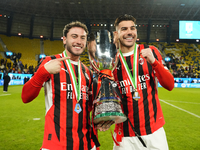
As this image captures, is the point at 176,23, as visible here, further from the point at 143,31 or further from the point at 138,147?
the point at 138,147

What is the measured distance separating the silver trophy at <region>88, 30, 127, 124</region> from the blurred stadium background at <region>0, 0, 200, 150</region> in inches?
714

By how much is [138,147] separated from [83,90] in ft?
2.48

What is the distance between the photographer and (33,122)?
15.1 ft

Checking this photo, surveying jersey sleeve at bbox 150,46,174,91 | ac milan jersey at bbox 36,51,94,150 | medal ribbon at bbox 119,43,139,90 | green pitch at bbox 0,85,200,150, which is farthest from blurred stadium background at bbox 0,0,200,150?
jersey sleeve at bbox 150,46,174,91

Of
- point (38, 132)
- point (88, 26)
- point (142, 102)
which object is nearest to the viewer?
point (142, 102)

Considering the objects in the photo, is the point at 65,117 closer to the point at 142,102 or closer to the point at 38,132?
the point at 142,102

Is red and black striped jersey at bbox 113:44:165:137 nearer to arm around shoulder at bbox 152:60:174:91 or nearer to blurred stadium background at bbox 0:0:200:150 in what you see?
arm around shoulder at bbox 152:60:174:91

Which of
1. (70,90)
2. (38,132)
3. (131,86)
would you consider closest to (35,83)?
(70,90)

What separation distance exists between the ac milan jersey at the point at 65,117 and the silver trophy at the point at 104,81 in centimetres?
25

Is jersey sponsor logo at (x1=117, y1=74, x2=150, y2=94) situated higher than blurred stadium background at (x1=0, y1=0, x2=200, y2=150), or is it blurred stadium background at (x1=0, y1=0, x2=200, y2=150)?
blurred stadium background at (x1=0, y1=0, x2=200, y2=150)

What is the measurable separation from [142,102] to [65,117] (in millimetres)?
758

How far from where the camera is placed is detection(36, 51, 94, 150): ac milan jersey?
1515 mm

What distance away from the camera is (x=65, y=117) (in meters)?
1.57

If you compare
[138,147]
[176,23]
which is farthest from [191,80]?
[138,147]
